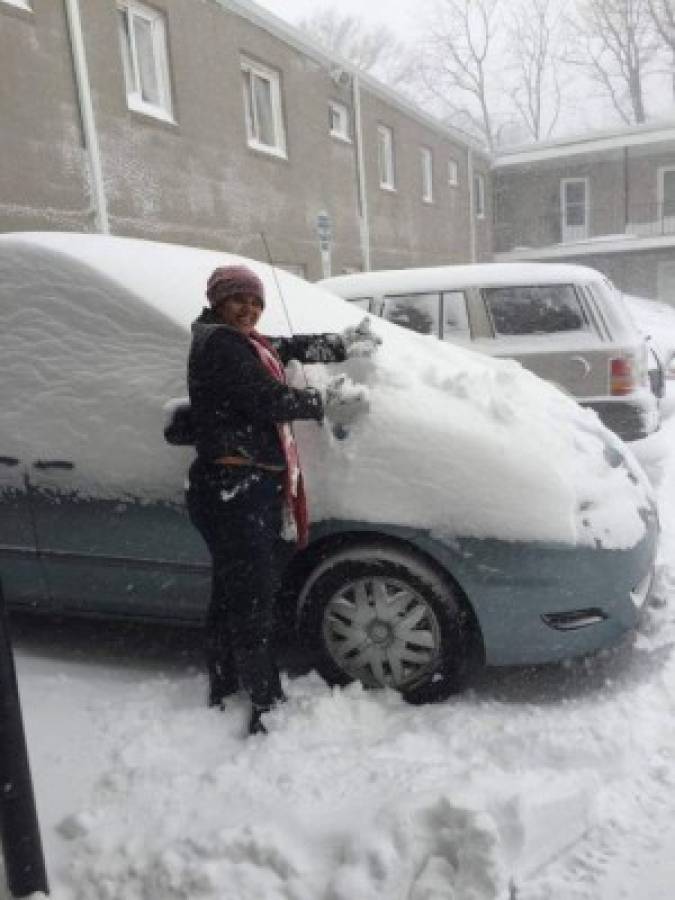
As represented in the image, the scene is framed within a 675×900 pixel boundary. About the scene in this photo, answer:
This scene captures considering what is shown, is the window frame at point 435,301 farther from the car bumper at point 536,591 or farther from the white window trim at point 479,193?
the white window trim at point 479,193

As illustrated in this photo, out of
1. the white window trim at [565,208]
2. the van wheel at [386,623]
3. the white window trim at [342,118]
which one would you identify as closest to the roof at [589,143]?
the white window trim at [565,208]

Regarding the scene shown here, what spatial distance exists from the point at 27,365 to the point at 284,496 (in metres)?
1.31

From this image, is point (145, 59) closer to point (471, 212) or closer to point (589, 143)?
Answer: point (471, 212)

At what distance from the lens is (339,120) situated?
15.7 metres

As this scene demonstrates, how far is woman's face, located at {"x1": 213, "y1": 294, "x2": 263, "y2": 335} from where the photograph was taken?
2.54 metres

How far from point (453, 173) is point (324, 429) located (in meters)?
21.0

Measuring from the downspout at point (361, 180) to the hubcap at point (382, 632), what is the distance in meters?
14.2

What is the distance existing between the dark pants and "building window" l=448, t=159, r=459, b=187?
2096cm

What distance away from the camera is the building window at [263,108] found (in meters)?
12.6

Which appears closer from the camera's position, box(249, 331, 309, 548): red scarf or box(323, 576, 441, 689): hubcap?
box(249, 331, 309, 548): red scarf

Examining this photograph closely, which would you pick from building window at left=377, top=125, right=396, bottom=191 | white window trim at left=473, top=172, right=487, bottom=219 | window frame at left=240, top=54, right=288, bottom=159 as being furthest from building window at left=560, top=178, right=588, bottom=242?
window frame at left=240, top=54, right=288, bottom=159

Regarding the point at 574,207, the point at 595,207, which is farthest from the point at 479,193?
the point at 595,207

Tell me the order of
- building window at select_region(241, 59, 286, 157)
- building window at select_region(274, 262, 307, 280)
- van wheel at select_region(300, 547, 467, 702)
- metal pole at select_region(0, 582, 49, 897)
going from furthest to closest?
building window at select_region(274, 262, 307, 280) < building window at select_region(241, 59, 286, 157) < van wheel at select_region(300, 547, 467, 702) < metal pole at select_region(0, 582, 49, 897)

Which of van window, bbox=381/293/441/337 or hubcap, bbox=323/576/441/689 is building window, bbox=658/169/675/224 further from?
hubcap, bbox=323/576/441/689
